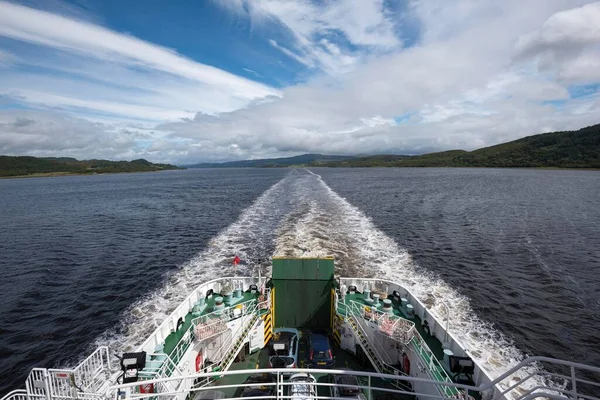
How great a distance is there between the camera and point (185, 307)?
15969mm

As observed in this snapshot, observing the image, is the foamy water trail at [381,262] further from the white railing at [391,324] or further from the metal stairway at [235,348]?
the metal stairway at [235,348]

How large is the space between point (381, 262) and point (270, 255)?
438 inches

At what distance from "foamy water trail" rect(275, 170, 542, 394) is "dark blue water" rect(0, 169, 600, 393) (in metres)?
0.30

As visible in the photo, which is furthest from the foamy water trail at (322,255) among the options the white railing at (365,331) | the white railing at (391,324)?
the white railing at (365,331)

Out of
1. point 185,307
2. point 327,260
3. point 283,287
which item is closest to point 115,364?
point 185,307

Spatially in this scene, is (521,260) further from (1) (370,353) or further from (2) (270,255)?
(2) (270,255)

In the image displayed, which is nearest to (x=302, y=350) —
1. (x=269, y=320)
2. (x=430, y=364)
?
(x=269, y=320)

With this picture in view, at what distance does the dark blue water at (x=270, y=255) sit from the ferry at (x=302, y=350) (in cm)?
362

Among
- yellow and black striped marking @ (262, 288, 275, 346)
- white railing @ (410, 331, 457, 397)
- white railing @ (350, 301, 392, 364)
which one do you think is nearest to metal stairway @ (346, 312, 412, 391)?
white railing @ (350, 301, 392, 364)

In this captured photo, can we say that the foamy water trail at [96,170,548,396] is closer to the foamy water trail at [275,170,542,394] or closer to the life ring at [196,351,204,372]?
the foamy water trail at [275,170,542,394]

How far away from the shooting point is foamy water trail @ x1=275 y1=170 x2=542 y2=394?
17.1m

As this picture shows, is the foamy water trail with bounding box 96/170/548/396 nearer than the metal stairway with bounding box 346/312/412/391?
No

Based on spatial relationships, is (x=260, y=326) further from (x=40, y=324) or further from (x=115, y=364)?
(x=40, y=324)

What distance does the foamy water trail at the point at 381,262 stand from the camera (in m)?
17.1
